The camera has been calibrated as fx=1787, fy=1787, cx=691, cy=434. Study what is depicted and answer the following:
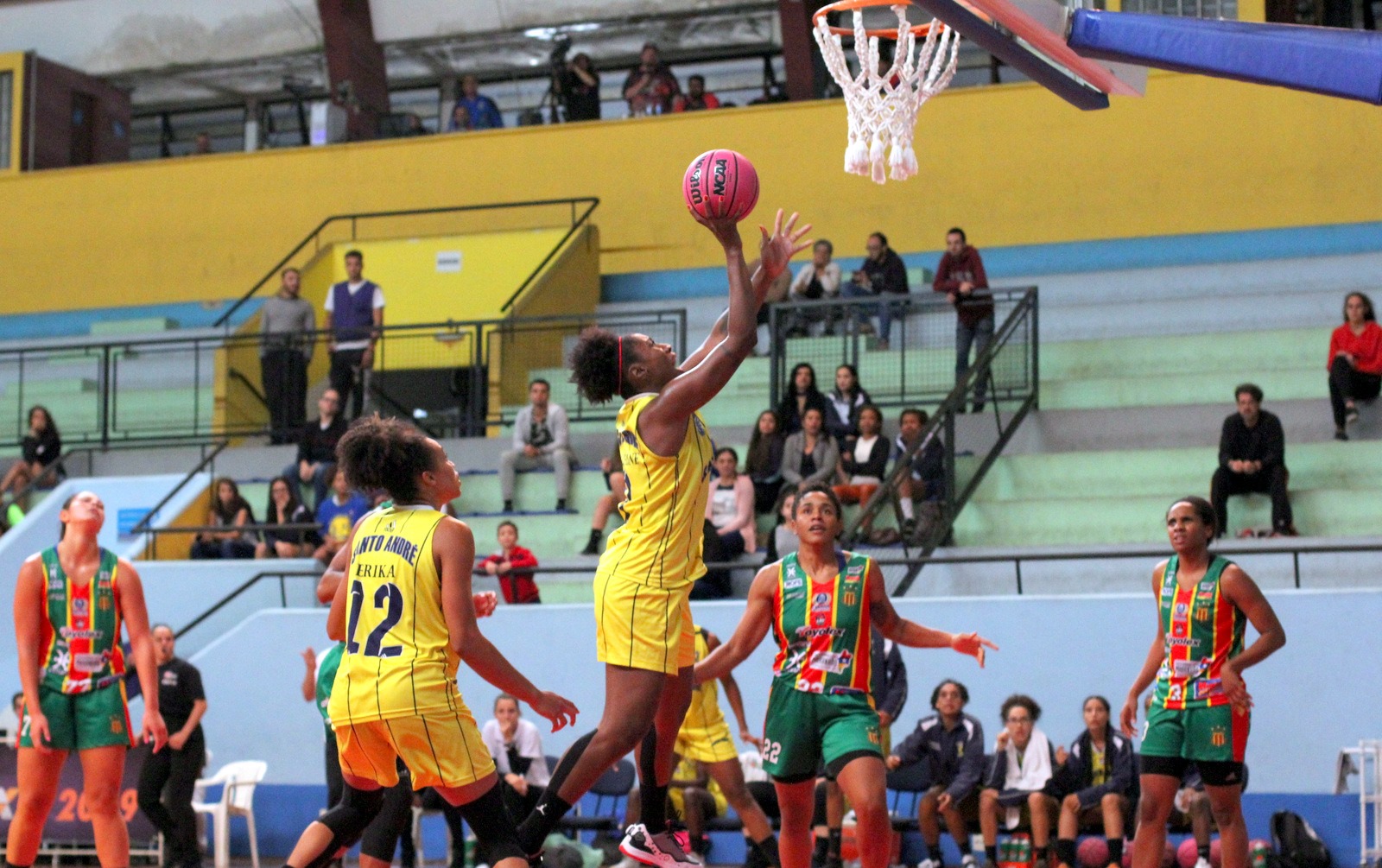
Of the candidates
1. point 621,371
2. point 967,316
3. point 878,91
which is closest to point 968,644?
point 621,371

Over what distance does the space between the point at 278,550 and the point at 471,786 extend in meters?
9.14

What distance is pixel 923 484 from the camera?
1314 centimetres

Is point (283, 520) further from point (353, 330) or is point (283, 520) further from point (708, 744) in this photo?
point (708, 744)

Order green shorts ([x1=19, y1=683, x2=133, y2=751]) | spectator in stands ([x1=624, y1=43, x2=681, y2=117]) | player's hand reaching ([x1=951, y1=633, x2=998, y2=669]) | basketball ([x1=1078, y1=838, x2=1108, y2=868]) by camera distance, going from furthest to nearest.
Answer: spectator in stands ([x1=624, y1=43, x2=681, y2=117])
basketball ([x1=1078, y1=838, x2=1108, y2=868])
green shorts ([x1=19, y1=683, x2=133, y2=751])
player's hand reaching ([x1=951, y1=633, x2=998, y2=669])

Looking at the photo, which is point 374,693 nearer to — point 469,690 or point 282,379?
point 469,690

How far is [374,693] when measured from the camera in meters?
5.81

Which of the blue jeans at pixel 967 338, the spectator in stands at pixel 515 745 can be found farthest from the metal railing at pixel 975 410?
the spectator in stands at pixel 515 745

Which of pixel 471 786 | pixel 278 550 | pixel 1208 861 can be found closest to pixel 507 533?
pixel 278 550

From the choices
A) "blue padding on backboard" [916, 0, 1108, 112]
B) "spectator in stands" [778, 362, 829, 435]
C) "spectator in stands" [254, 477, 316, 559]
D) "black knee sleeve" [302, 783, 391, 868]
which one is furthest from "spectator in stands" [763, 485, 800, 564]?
"black knee sleeve" [302, 783, 391, 868]

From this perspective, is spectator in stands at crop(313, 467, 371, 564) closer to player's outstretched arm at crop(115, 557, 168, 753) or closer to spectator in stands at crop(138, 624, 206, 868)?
spectator in stands at crop(138, 624, 206, 868)

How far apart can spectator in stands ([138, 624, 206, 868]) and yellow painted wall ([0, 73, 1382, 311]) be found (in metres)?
8.57

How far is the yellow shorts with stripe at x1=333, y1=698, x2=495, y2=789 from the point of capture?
580cm

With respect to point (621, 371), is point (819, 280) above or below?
above

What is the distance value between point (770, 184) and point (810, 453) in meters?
5.70
